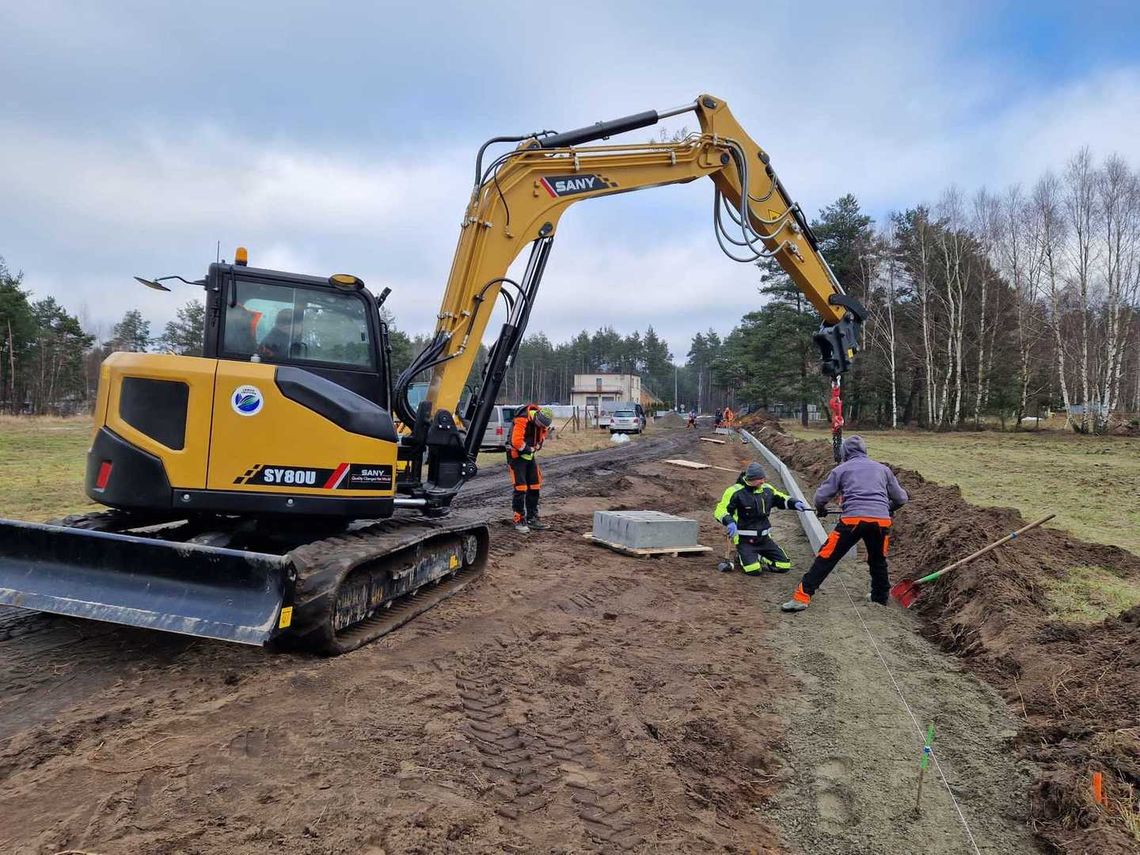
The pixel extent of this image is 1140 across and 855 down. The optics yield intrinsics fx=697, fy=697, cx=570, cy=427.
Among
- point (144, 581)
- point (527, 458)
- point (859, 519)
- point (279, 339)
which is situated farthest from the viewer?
point (527, 458)

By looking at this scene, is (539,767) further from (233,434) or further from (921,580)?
(921,580)

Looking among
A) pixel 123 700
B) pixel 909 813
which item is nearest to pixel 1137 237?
pixel 909 813

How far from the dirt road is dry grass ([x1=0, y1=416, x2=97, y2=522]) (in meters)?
6.02

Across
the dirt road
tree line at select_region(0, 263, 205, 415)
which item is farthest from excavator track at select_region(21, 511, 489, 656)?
tree line at select_region(0, 263, 205, 415)

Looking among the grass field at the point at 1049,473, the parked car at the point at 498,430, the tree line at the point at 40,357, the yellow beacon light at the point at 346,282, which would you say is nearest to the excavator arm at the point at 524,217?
the yellow beacon light at the point at 346,282

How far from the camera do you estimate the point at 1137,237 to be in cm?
3288

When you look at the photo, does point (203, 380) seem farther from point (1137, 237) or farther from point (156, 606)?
point (1137, 237)

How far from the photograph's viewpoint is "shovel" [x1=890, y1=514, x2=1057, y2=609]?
21.1 ft

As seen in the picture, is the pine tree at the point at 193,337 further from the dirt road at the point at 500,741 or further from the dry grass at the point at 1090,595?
the dry grass at the point at 1090,595

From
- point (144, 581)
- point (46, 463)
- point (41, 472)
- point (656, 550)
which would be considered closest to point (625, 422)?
point (46, 463)

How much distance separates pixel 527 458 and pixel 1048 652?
6.46m

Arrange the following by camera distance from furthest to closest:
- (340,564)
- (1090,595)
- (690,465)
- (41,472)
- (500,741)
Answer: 1. (690,465)
2. (41,472)
3. (1090,595)
4. (340,564)
5. (500,741)

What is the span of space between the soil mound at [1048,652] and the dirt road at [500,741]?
20cm

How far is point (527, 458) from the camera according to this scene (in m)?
9.84
